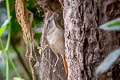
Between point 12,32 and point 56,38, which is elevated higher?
point 56,38

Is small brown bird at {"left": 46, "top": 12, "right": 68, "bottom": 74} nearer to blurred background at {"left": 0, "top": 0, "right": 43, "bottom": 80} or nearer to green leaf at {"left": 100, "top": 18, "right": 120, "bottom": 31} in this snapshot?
blurred background at {"left": 0, "top": 0, "right": 43, "bottom": 80}

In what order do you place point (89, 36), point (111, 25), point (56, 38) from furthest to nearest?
point (56, 38) < point (89, 36) < point (111, 25)

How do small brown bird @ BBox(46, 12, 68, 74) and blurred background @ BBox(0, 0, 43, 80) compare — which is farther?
blurred background @ BBox(0, 0, 43, 80)

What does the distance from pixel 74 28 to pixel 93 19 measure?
0.06 meters

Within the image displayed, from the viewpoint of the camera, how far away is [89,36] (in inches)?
22.7

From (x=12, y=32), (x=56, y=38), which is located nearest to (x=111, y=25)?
(x=56, y=38)

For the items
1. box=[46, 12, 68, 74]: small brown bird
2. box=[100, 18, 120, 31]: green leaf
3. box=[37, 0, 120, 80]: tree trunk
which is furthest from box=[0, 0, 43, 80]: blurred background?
box=[100, 18, 120, 31]: green leaf

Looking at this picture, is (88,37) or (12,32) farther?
(12,32)

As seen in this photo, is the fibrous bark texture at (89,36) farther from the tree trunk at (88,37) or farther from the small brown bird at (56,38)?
the small brown bird at (56,38)

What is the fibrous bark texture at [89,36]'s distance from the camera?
551mm

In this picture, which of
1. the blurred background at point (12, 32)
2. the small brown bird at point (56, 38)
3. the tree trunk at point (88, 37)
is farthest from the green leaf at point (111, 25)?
the blurred background at point (12, 32)

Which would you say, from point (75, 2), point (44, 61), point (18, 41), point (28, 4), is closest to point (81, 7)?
point (75, 2)

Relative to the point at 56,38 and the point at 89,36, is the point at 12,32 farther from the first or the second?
the point at 89,36

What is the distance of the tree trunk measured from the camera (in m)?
0.55
